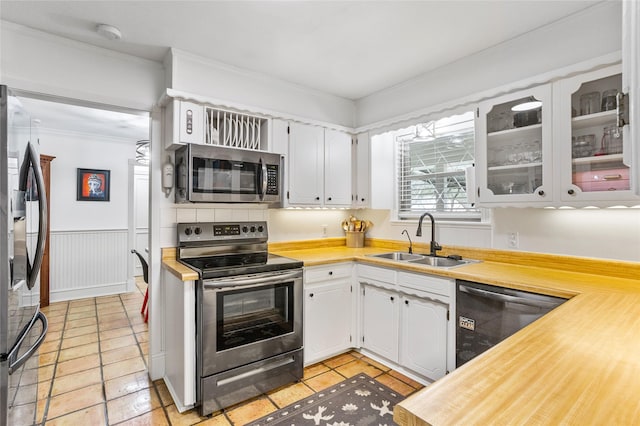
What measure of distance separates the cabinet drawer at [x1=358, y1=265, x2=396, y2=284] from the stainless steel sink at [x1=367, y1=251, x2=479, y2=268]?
0.18 meters

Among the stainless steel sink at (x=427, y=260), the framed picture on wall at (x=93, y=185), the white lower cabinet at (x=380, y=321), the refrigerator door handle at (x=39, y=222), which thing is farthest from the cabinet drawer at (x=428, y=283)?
the framed picture on wall at (x=93, y=185)

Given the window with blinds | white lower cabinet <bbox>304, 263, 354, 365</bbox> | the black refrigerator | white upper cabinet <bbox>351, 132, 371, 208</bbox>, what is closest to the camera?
the black refrigerator

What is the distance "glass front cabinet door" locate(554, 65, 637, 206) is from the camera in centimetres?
183

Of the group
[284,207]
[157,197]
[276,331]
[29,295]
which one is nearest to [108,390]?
[29,295]

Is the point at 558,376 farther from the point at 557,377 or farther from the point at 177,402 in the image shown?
the point at 177,402

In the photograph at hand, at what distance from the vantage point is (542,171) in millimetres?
2117

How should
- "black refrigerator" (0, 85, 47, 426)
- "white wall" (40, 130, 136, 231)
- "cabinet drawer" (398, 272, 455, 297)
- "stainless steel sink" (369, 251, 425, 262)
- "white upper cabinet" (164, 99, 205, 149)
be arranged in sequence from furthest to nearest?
"white wall" (40, 130, 136, 231)
"stainless steel sink" (369, 251, 425, 262)
"white upper cabinet" (164, 99, 205, 149)
"cabinet drawer" (398, 272, 455, 297)
"black refrigerator" (0, 85, 47, 426)

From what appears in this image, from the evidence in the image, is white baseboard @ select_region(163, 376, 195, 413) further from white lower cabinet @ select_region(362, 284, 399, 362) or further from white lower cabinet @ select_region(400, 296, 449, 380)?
white lower cabinet @ select_region(400, 296, 449, 380)

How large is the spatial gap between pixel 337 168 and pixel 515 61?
5.61ft

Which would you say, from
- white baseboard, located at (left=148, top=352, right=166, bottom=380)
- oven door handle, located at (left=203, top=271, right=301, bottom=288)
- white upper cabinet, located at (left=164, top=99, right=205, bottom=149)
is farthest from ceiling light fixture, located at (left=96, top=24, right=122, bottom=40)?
white baseboard, located at (left=148, top=352, right=166, bottom=380)

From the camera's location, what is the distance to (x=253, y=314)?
2.36m

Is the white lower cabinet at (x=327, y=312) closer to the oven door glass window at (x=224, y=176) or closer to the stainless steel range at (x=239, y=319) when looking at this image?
the stainless steel range at (x=239, y=319)

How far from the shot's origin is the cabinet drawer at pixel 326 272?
2.65 meters

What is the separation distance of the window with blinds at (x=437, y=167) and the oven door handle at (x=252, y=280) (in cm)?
154
